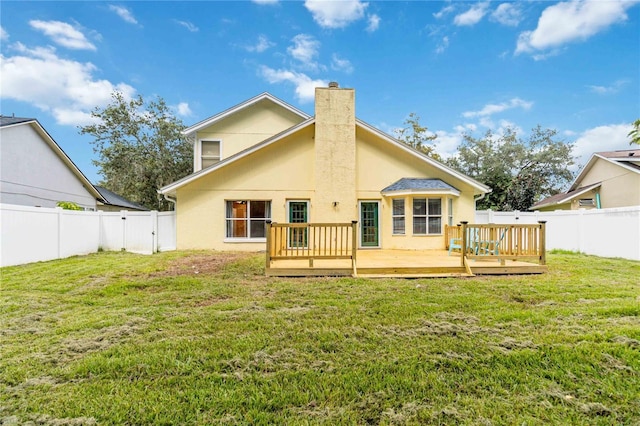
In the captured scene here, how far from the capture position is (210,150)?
14.3m

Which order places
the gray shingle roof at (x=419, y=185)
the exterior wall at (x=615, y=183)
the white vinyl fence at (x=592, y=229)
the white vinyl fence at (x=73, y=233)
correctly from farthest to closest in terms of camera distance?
the exterior wall at (x=615, y=183), the gray shingle roof at (x=419, y=185), the white vinyl fence at (x=592, y=229), the white vinyl fence at (x=73, y=233)

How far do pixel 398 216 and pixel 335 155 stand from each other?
350 cm

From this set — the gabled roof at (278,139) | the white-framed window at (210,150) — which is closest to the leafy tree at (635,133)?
the gabled roof at (278,139)

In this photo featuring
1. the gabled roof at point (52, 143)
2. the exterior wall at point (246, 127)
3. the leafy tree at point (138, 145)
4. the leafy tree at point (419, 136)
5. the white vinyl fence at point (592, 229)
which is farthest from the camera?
the leafy tree at point (419, 136)

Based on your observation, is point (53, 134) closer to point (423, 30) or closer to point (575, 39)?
point (423, 30)

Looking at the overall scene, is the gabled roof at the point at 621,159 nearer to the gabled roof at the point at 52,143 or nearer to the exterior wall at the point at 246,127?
the exterior wall at the point at 246,127

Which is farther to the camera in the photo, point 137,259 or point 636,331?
point 137,259

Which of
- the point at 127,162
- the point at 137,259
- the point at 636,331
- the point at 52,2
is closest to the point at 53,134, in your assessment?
the point at 52,2

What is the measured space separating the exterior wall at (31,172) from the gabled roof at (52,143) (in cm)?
14

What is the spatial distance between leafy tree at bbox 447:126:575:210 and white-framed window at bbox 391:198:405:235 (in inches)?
660

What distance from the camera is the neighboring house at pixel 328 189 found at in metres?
11.5

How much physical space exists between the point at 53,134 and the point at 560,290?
21.2 metres

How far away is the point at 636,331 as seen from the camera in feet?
11.9

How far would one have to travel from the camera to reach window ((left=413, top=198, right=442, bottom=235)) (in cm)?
1144
